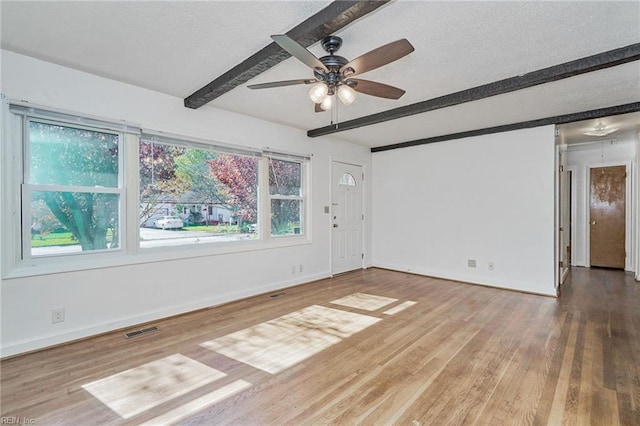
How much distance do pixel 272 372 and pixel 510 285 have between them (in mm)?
4025

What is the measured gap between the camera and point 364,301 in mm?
4039

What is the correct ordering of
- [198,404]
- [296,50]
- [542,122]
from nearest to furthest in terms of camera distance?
[296,50] < [198,404] < [542,122]

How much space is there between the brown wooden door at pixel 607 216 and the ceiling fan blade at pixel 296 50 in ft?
22.9

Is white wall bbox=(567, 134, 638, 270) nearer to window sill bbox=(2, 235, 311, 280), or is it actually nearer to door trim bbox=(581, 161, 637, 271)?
door trim bbox=(581, 161, 637, 271)

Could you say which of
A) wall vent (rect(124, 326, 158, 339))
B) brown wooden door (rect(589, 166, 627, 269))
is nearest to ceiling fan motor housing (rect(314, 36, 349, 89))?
wall vent (rect(124, 326, 158, 339))

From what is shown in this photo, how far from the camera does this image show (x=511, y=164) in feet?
15.2

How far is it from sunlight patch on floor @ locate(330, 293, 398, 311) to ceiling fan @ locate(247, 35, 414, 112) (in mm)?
2480

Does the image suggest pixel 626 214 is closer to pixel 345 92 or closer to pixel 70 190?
pixel 345 92

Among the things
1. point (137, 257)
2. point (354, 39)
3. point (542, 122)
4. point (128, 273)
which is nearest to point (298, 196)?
point (137, 257)

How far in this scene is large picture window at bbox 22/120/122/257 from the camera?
267cm

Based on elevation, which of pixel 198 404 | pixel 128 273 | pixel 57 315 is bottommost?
pixel 198 404

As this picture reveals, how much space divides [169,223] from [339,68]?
260cm

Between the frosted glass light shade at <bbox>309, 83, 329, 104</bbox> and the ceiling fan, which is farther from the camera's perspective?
the frosted glass light shade at <bbox>309, 83, 329, 104</bbox>

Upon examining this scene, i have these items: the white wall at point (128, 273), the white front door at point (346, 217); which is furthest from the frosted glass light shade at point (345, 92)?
the white front door at point (346, 217)
